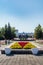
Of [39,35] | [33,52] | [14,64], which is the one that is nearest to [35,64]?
[14,64]

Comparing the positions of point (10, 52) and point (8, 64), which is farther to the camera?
point (10, 52)

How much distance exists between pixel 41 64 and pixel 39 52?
6.18 metres

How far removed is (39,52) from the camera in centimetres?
1706

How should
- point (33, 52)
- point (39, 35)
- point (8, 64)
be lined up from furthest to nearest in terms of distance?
point (39, 35), point (33, 52), point (8, 64)

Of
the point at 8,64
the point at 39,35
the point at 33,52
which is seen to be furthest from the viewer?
the point at 39,35

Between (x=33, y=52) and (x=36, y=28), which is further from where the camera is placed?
(x=36, y=28)

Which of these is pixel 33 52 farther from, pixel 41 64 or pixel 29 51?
pixel 41 64

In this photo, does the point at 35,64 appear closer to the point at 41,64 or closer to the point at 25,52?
the point at 41,64

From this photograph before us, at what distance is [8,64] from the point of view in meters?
10.9

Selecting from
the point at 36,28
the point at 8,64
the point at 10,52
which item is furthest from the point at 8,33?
the point at 8,64

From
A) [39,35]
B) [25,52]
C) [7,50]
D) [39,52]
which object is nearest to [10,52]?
[7,50]

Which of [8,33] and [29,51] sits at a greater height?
[8,33]

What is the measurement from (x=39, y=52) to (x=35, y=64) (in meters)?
6.22

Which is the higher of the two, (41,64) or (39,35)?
(39,35)
